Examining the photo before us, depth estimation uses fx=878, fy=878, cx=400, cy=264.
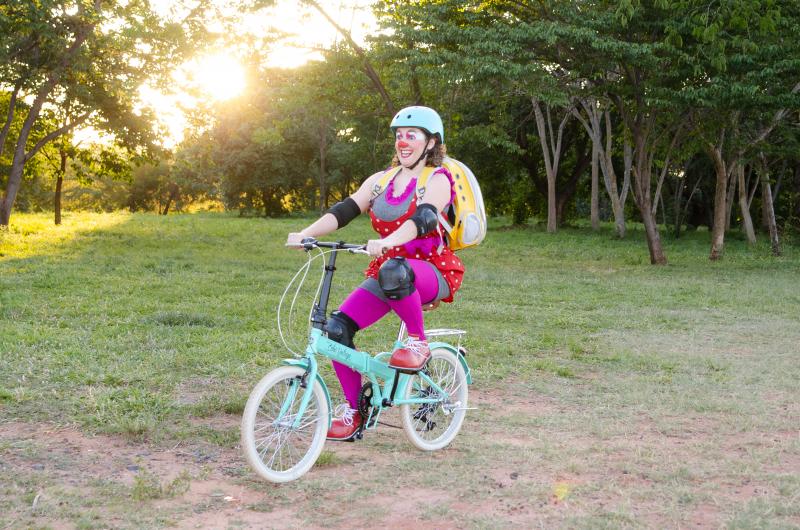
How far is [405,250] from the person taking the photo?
188 inches

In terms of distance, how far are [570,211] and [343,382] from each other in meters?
38.8

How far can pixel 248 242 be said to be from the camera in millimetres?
25062

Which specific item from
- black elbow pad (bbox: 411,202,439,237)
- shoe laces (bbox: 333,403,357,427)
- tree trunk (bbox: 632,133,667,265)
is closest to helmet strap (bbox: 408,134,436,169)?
black elbow pad (bbox: 411,202,439,237)

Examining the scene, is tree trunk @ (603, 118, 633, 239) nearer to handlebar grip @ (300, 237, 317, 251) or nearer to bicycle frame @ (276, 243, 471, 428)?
bicycle frame @ (276, 243, 471, 428)

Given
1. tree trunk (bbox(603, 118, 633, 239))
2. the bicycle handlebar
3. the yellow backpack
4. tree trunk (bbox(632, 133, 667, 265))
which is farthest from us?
tree trunk (bbox(603, 118, 633, 239))

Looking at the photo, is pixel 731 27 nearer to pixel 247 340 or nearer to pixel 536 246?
pixel 536 246

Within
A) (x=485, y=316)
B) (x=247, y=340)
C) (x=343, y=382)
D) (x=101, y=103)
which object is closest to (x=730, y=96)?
(x=485, y=316)

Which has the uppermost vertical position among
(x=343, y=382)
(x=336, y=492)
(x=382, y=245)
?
(x=382, y=245)

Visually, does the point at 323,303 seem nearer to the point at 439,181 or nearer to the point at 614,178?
the point at 439,181

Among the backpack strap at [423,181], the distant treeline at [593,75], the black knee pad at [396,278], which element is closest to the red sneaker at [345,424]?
the black knee pad at [396,278]

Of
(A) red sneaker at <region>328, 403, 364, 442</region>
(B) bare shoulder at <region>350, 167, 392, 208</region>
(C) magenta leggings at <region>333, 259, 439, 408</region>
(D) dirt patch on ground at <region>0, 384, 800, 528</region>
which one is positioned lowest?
(D) dirt patch on ground at <region>0, 384, 800, 528</region>

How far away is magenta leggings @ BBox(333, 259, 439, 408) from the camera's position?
15.5 ft

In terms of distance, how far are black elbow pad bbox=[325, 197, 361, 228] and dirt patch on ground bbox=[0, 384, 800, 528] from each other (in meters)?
1.33

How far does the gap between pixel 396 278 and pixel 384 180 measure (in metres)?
0.65
